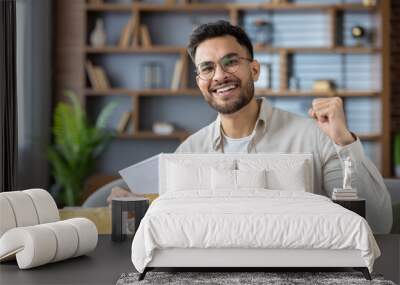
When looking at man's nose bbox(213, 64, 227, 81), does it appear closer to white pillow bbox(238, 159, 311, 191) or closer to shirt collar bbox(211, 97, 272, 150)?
shirt collar bbox(211, 97, 272, 150)

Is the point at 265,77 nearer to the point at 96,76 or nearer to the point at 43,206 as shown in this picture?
the point at 96,76

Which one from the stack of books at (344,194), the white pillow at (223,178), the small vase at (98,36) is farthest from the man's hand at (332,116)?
the small vase at (98,36)

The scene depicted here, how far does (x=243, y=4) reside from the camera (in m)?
7.20

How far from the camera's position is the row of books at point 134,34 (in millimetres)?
7297

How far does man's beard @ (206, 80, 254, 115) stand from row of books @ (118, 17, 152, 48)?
4313 millimetres

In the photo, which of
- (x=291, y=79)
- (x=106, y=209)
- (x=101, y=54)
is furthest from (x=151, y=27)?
(x=106, y=209)

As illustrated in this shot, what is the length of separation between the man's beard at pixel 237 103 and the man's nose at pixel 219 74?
0.09 meters

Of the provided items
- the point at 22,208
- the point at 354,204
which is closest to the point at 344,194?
the point at 354,204

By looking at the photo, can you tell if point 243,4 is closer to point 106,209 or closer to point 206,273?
point 106,209

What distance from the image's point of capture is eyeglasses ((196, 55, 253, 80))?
2969mm

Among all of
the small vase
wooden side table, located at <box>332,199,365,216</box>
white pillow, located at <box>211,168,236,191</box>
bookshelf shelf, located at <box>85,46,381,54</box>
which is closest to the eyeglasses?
white pillow, located at <box>211,168,236,191</box>

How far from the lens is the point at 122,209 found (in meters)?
2.50

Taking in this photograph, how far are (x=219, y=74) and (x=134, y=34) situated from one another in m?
4.48

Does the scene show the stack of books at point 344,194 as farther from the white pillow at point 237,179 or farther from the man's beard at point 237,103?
the man's beard at point 237,103
